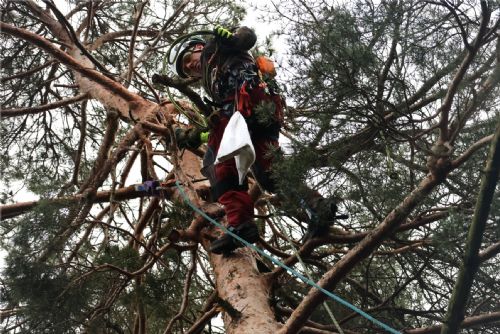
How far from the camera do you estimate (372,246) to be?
8.86ft

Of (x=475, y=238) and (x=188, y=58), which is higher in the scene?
(x=188, y=58)

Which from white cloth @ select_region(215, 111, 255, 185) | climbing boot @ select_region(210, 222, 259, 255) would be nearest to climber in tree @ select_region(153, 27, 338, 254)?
climbing boot @ select_region(210, 222, 259, 255)

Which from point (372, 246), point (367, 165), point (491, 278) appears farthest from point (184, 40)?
point (491, 278)

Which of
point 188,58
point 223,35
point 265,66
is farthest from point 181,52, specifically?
point 265,66

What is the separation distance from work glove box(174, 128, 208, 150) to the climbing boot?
2.45 feet

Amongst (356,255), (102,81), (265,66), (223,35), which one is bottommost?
(356,255)

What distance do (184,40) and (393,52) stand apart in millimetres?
1705

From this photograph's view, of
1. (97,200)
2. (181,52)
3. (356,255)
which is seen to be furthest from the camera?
(97,200)

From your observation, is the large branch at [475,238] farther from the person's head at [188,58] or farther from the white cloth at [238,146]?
the person's head at [188,58]

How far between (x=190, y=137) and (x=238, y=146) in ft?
3.27

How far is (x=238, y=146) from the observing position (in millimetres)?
2947

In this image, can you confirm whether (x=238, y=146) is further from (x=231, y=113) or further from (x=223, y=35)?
(x=223, y=35)

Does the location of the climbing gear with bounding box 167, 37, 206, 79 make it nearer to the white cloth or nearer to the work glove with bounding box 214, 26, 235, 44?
the work glove with bounding box 214, 26, 235, 44

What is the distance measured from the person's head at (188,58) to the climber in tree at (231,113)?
0.04 ft
